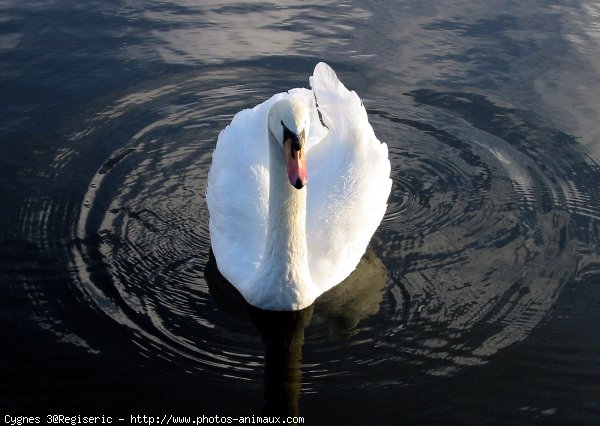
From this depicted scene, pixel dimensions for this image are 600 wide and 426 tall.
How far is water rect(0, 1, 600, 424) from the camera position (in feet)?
24.3

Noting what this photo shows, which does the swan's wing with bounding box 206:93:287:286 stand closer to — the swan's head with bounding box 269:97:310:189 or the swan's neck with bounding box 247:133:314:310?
the swan's neck with bounding box 247:133:314:310

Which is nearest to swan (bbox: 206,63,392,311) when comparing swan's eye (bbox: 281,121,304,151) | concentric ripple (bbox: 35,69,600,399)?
swan's eye (bbox: 281,121,304,151)

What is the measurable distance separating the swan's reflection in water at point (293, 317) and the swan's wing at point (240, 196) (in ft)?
0.70

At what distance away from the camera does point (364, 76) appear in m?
12.3

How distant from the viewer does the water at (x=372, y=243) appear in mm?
7402

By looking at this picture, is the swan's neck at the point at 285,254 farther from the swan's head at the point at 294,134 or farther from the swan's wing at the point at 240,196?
the swan's head at the point at 294,134

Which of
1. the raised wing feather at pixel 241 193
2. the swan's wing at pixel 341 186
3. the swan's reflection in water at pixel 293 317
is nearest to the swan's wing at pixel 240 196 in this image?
the raised wing feather at pixel 241 193

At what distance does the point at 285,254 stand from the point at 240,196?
1091mm

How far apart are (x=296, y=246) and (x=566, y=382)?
7.84ft

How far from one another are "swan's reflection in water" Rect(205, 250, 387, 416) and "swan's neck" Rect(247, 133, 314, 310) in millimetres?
152

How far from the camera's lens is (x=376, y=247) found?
30.4 feet

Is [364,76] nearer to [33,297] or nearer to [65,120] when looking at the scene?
[65,120]

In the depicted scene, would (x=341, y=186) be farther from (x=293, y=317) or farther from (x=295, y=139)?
(x=295, y=139)

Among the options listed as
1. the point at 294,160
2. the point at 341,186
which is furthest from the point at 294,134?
the point at 341,186
